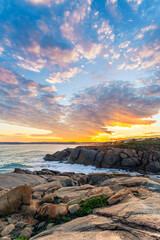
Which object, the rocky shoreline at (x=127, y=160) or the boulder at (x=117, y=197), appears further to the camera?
the rocky shoreline at (x=127, y=160)

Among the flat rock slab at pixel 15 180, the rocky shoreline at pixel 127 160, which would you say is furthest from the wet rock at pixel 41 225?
the rocky shoreline at pixel 127 160

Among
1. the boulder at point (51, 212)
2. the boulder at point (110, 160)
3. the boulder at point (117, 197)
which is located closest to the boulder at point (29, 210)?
the boulder at point (51, 212)

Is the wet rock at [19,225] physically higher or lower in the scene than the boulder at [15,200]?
lower

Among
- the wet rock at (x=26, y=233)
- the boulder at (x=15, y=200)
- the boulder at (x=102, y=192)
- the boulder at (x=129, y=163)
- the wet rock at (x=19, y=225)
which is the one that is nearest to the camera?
the wet rock at (x=26, y=233)

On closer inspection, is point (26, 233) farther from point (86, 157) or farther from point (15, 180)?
point (86, 157)

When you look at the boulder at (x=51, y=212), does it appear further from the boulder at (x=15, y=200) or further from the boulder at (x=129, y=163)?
the boulder at (x=129, y=163)

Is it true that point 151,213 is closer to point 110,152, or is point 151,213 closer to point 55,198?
point 55,198

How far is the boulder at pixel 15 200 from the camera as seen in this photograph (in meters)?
7.28

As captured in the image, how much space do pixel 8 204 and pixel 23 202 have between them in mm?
781

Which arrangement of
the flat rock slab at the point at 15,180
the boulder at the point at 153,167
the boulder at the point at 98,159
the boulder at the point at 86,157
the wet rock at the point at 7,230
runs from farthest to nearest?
the boulder at the point at 86,157 < the boulder at the point at 98,159 < the boulder at the point at 153,167 < the flat rock slab at the point at 15,180 < the wet rock at the point at 7,230

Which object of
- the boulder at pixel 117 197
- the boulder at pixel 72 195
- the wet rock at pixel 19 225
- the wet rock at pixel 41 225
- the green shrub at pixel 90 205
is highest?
the boulder at pixel 117 197

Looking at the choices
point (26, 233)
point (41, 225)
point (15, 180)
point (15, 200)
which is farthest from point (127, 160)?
point (26, 233)

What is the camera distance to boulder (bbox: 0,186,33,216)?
23.9 feet

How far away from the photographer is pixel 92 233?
3.62m
